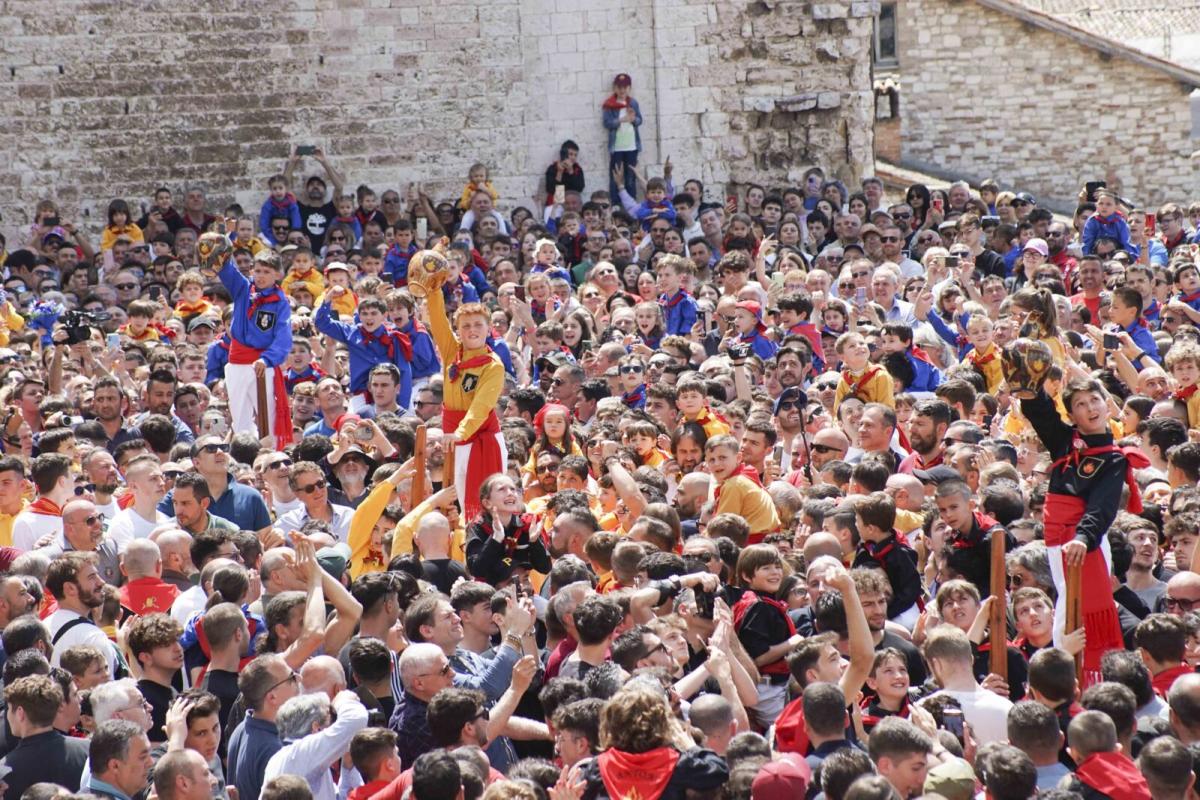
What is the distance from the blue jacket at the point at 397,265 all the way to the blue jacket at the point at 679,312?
3926mm

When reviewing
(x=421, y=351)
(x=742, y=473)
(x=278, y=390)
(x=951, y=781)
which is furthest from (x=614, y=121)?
(x=951, y=781)

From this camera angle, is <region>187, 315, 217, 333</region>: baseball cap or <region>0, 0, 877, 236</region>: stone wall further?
<region>0, 0, 877, 236</region>: stone wall

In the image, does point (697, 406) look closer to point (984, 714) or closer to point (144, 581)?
point (144, 581)

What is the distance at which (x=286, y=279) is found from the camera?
56.3 feet

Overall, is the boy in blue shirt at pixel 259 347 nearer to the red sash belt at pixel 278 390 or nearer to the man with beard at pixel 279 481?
the red sash belt at pixel 278 390

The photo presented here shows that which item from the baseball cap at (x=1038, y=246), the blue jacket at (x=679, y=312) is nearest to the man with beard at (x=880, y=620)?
the blue jacket at (x=679, y=312)

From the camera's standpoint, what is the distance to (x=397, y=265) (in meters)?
18.4

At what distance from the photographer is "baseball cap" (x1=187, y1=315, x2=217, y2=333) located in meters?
15.2

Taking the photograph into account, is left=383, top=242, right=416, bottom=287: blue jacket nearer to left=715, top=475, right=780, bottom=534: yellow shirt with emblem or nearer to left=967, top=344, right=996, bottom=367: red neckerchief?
left=967, top=344, right=996, bottom=367: red neckerchief

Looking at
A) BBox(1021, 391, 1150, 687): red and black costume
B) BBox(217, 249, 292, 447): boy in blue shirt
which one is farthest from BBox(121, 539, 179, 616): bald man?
BBox(217, 249, 292, 447): boy in blue shirt

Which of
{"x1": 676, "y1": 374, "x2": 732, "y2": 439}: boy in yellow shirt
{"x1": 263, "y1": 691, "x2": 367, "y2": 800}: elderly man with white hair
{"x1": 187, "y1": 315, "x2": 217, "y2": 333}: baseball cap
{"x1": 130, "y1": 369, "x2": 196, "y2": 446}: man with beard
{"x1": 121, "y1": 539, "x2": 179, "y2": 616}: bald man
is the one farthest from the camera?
{"x1": 187, "y1": 315, "x2": 217, "y2": 333}: baseball cap

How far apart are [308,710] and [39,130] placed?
15.5 metres

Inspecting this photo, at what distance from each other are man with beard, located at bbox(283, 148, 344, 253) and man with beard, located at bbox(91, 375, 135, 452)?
24.4 ft

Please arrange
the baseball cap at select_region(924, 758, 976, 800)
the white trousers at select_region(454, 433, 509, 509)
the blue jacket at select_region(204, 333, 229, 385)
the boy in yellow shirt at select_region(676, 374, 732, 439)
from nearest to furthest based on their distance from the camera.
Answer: the baseball cap at select_region(924, 758, 976, 800) < the white trousers at select_region(454, 433, 509, 509) < the boy in yellow shirt at select_region(676, 374, 732, 439) < the blue jacket at select_region(204, 333, 229, 385)
